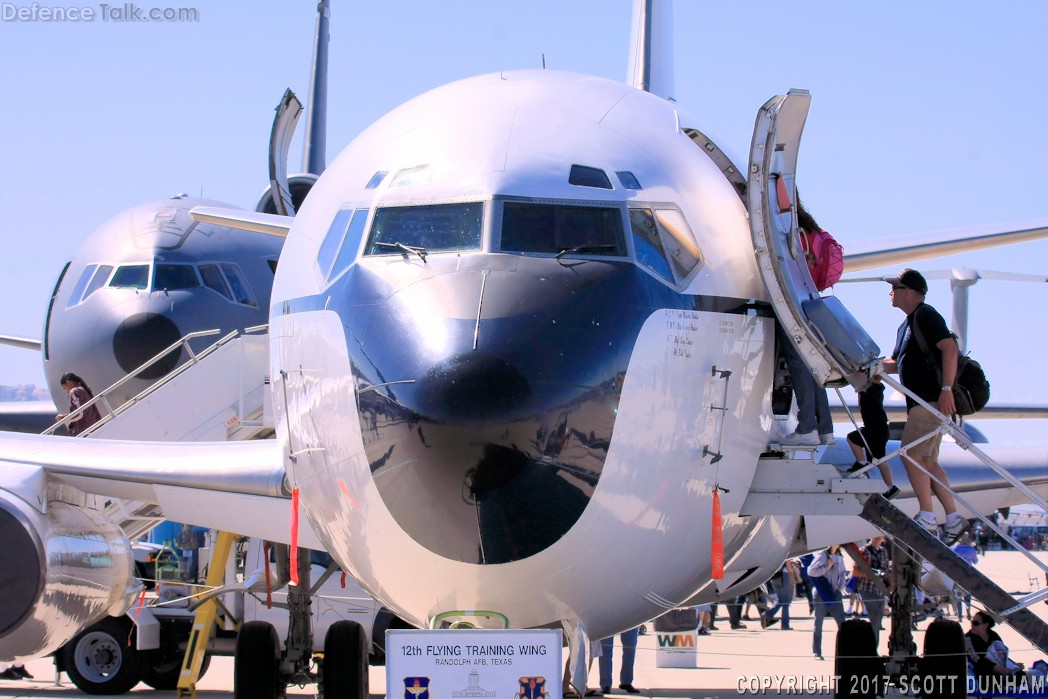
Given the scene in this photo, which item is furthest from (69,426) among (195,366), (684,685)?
(684,685)

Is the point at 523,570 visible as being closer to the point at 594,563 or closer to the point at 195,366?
the point at 594,563

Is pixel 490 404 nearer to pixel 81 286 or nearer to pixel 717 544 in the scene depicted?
pixel 717 544

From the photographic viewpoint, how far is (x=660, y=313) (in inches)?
299

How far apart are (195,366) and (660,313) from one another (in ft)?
30.5

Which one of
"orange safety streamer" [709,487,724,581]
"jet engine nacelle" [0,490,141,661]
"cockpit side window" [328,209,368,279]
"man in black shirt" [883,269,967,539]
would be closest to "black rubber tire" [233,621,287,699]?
"jet engine nacelle" [0,490,141,661]

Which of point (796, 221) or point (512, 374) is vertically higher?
point (796, 221)

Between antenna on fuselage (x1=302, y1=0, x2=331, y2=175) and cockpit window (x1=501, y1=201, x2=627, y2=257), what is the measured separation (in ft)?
58.1

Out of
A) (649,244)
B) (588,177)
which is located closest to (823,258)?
(649,244)

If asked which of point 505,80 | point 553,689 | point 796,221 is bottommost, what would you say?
point 553,689

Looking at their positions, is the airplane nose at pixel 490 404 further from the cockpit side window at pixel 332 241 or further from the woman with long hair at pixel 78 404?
the woman with long hair at pixel 78 404

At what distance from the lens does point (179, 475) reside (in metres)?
10.8

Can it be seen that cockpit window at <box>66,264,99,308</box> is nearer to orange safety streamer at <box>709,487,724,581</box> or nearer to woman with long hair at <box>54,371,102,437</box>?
woman with long hair at <box>54,371,102,437</box>

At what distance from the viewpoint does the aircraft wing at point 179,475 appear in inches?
406

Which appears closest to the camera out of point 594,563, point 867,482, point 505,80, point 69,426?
point 594,563
